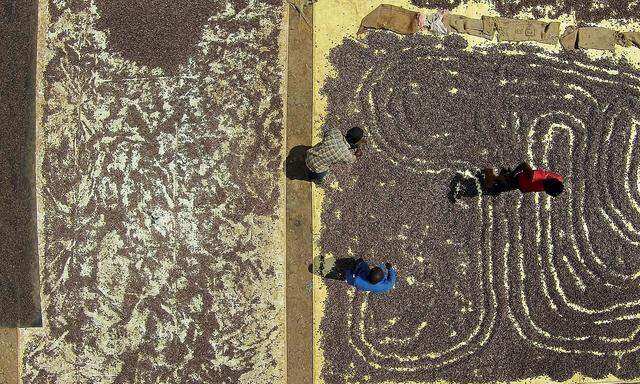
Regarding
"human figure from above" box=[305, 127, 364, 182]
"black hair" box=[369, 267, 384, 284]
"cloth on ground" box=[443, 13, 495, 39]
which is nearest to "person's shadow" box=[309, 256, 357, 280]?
"black hair" box=[369, 267, 384, 284]

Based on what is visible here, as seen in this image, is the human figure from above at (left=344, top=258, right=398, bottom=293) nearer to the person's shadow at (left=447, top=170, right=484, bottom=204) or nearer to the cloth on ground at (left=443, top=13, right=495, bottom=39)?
the person's shadow at (left=447, top=170, right=484, bottom=204)

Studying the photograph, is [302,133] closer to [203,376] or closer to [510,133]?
[510,133]

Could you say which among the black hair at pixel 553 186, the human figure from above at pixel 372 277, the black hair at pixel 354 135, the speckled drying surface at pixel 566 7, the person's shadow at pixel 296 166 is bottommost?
the human figure from above at pixel 372 277

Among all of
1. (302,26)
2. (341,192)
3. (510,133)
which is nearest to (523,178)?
(510,133)

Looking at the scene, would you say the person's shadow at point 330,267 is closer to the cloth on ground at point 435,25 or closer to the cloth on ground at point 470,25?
the cloth on ground at point 435,25

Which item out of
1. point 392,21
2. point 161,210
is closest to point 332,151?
point 392,21

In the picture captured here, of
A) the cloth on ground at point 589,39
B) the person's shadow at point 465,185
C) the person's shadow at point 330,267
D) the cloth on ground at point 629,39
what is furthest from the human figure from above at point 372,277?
the cloth on ground at point 629,39
